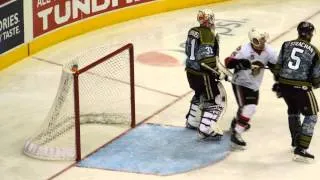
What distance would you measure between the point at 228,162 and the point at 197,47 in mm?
1081

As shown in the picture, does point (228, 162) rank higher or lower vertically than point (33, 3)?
lower

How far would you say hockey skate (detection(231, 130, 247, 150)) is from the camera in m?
7.71

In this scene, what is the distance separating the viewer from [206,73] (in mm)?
7621

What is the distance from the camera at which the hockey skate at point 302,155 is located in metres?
7.42

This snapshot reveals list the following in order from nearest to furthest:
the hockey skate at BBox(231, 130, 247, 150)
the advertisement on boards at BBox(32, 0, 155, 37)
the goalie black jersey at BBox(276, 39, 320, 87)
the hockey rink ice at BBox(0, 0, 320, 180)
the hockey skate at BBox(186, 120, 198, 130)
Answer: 1. the goalie black jersey at BBox(276, 39, 320, 87)
2. the hockey rink ice at BBox(0, 0, 320, 180)
3. the hockey skate at BBox(231, 130, 247, 150)
4. the hockey skate at BBox(186, 120, 198, 130)
5. the advertisement on boards at BBox(32, 0, 155, 37)

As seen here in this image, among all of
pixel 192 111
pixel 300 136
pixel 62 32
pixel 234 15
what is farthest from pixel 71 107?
pixel 234 15

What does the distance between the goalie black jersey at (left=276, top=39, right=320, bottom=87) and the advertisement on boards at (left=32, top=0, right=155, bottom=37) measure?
4579 mm

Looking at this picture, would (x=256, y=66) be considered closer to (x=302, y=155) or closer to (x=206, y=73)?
(x=206, y=73)

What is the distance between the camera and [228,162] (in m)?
7.49

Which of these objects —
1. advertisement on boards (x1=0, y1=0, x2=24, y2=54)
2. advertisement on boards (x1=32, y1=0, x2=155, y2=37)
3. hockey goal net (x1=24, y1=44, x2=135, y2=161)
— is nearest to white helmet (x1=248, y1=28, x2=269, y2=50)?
hockey goal net (x1=24, y1=44, x2=135, y2=161)

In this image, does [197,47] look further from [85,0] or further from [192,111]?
[85,0]

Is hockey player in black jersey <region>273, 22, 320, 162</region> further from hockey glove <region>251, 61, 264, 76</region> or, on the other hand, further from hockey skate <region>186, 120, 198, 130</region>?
hockey skate <region>186, 120, 198, 130</region>

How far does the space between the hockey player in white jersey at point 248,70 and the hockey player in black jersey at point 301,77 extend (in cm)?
25

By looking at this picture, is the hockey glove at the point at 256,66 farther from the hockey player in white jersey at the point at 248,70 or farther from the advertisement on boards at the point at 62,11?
the advertisement on boards at the point at 62,11
